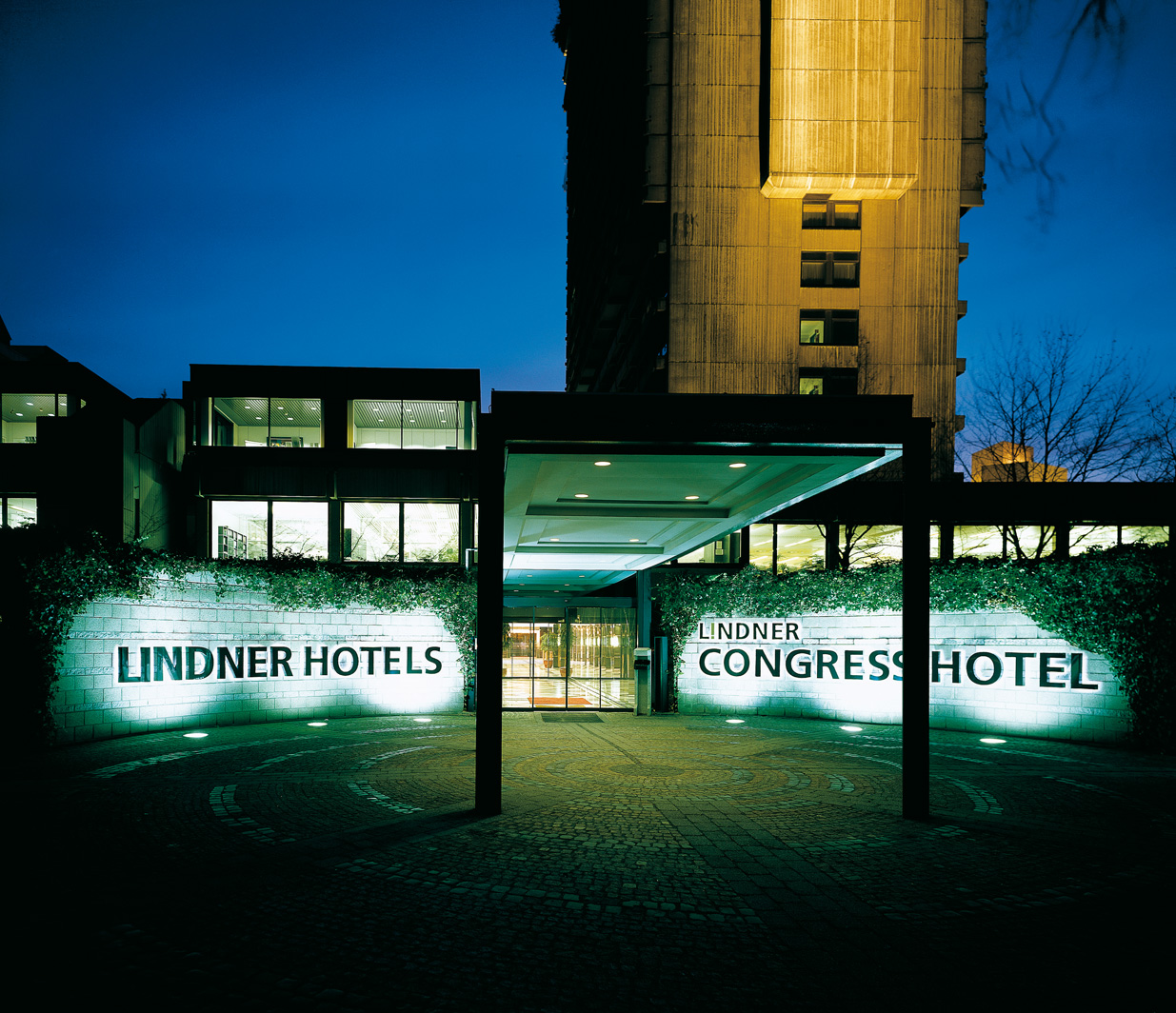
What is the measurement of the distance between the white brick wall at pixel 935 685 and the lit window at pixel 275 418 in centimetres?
1920

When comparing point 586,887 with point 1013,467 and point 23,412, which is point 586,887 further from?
point 23,412

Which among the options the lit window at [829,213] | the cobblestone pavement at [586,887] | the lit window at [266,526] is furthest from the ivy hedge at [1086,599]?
the lit window at [829,213]

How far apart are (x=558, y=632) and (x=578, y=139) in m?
67.2

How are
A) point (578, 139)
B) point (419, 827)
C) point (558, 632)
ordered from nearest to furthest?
1. point (419, 827)
2. point (558, 632)
3. point (578, 139)

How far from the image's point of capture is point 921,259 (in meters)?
36.8

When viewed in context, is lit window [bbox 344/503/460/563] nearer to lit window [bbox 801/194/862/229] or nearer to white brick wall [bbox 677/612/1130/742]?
white brick wall [bbox 677/612/1130/742]

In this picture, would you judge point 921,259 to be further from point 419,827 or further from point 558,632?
point 419,827

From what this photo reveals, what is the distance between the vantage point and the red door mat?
1878 cm

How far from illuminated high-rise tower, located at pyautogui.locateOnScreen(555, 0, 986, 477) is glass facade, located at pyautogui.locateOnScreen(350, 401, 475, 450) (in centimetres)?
1109

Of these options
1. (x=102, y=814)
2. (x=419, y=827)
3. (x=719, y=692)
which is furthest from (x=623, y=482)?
(x=719, y=692)

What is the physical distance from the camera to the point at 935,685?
14641 millimetres

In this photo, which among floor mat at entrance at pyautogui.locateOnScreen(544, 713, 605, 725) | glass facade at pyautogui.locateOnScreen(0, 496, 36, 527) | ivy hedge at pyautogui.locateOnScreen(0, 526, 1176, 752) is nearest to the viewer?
ivy hedge at pyautogui.locateOnScreen(0, 526, 1176, 752)

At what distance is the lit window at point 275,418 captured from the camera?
29.8 meters

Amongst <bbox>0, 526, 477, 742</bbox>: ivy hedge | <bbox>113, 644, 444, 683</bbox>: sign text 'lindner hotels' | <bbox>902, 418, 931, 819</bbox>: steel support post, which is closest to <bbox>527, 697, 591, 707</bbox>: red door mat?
<bbox>113, 644, 444, 683</bbox>: sign text 'lindner hotels'
